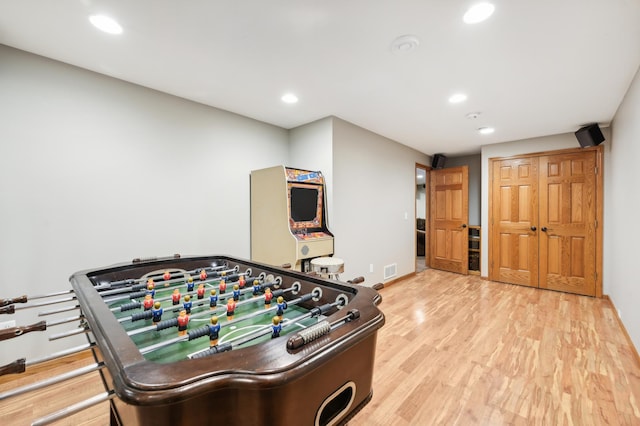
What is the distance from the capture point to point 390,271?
434cm

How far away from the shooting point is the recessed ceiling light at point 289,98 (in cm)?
274

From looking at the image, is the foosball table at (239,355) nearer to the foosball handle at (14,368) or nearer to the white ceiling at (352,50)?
the foosball handle at (14,368)

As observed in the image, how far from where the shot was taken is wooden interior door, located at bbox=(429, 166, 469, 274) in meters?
5.03

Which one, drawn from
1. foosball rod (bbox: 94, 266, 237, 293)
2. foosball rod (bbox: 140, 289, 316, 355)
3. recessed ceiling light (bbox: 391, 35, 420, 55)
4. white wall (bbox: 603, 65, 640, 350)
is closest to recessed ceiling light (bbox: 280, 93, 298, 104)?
recessed ceiling light (bbox: 391, 35, 420, 55)

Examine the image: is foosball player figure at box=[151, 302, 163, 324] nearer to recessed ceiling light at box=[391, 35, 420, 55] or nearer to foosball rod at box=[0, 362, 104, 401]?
foosball rod at box=[0, 362, 104, 401]

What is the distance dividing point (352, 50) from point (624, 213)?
10.6 feet

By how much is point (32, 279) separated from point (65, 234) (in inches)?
15.0

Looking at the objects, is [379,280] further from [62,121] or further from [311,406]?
[62,121]

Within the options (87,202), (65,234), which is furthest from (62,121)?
(65,234)

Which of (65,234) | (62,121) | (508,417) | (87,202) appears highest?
(62,121)

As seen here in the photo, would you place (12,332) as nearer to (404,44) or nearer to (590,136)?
(404,44)

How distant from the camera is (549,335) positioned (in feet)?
8.62

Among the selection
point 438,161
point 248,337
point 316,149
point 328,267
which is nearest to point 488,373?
point 328,267

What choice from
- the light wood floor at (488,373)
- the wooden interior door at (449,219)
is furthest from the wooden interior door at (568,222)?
the wooden interior door at (449,219)
